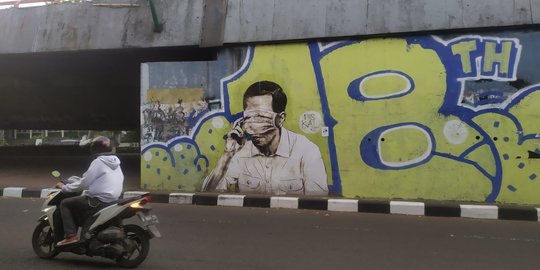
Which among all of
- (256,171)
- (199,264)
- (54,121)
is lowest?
(199,264)

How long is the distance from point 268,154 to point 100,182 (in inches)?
192

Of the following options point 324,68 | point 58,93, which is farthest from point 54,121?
point 324,68

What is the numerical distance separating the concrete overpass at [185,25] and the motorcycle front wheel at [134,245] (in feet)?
17.7

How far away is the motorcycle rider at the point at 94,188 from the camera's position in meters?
4.77

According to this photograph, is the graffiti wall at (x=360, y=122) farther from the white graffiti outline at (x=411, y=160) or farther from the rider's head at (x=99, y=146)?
the rider's head at (x=99, y=146)

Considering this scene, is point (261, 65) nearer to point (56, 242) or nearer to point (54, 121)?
point (56, 242)

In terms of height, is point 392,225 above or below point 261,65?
below

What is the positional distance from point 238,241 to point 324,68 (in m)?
4.28

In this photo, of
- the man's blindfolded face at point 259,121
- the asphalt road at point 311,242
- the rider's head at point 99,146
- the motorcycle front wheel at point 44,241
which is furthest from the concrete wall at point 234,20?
the motorcycle front wheel at point 44,241

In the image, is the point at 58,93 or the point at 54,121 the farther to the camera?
the point at 54,121

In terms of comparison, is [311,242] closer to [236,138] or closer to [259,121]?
[259,121]

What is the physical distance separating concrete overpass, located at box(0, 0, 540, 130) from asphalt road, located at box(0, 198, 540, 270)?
338 cm

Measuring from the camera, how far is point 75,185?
4789mm

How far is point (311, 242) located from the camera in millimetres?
5875
